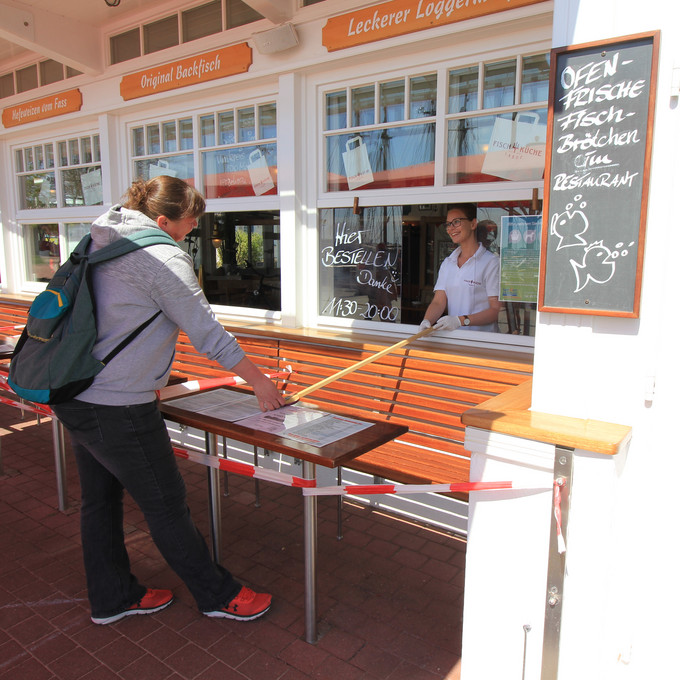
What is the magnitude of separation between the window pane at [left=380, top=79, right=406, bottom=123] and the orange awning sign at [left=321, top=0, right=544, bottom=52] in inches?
13.7

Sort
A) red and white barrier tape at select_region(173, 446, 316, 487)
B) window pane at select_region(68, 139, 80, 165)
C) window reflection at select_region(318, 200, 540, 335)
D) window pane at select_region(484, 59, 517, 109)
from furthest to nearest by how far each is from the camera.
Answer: window pane at select_region(68, 139, 80, 165) < window reflection at select_region(318, 200, 540, 335) < window pane at select_region(484, 59, 517, 109) < red and white barrier tape at select_region(173, 446, 316, 487)

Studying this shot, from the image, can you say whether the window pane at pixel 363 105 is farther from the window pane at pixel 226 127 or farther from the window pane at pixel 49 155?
the window pane at pixel 49 155

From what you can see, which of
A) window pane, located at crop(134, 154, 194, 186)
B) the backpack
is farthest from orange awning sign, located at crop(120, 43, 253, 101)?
the backpack

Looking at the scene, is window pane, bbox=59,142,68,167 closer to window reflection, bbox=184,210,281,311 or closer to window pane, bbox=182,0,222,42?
window reflection, bbox=184,210,281,311

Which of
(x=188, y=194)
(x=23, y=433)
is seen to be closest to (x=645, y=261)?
(x=188, y=194)

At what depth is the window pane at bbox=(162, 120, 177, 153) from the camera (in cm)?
560

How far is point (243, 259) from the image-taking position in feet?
18.1

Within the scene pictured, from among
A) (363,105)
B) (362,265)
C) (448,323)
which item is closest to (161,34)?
(363,105)

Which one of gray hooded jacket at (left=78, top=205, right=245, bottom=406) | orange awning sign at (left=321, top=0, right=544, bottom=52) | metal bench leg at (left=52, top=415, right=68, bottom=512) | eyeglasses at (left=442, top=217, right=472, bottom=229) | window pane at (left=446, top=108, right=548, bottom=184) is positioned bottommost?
metal bench leg at (left=52, top=415, right=68, bottom=512)

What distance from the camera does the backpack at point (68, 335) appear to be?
230 cm

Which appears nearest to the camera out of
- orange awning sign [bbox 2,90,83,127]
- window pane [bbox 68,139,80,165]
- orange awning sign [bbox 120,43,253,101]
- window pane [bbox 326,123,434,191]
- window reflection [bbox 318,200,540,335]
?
window pane [bbox 326,123,434,191]

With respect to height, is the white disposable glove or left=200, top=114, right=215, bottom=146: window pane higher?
left=200, top=114, right=215, bottom=146: window pane

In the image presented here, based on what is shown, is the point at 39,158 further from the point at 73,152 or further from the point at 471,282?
the point at 471,282

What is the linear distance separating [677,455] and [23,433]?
5788 mm
